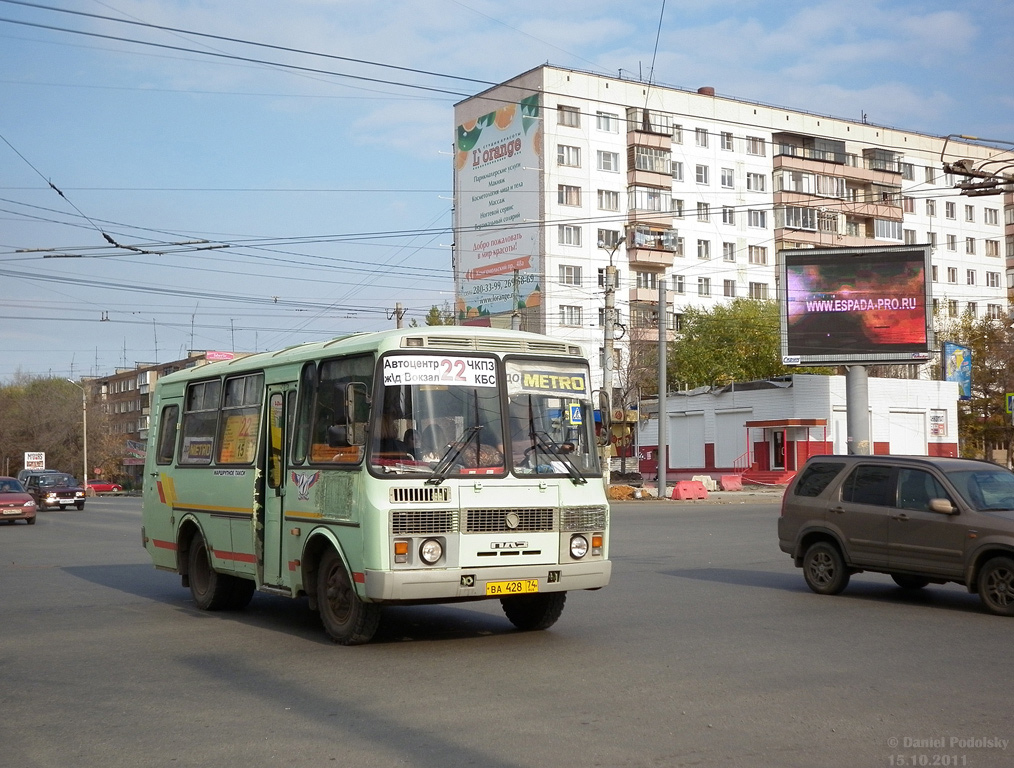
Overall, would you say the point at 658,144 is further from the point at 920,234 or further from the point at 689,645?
the point at 689,645

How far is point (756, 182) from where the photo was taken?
81.6m

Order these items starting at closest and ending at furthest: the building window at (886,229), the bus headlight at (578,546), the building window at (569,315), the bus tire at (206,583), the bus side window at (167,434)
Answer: the bus headlight at (578,546), the bus tire at (206,583), the bus side window at (167,434), the building window at (569,315), the building window at (886,229)

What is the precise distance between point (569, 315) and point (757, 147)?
20.5 meters

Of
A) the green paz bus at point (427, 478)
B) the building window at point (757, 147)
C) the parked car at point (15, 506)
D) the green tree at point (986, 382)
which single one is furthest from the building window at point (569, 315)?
the green paz bus at point (427, 478)

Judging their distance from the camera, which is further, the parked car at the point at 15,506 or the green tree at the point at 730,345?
the green tree at the point at 730,345

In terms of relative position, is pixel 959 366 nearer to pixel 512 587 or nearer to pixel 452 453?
pixel 512 587

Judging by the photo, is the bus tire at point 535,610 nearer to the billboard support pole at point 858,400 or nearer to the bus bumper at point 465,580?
the bus bumper at point 465,580

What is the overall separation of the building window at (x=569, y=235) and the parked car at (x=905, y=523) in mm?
57898

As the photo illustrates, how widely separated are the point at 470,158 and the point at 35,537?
50420mm

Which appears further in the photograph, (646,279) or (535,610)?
(646,279)

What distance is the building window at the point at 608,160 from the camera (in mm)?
73938

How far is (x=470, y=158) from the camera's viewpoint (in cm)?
7612

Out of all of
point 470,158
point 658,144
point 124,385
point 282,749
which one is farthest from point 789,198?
point 124,385

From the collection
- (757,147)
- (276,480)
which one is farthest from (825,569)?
(757,147)
